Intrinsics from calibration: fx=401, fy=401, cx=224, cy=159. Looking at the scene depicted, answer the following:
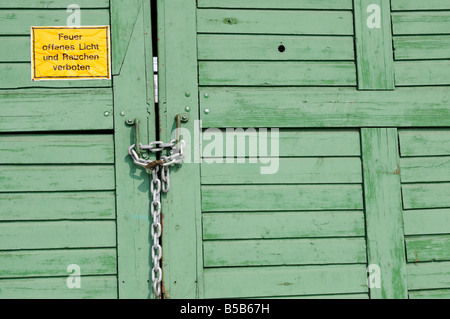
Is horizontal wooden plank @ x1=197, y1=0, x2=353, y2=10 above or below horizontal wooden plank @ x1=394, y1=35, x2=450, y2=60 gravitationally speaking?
above

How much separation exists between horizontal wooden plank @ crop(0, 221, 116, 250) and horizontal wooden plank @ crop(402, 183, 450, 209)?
151cm

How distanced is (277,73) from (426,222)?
3.60ft

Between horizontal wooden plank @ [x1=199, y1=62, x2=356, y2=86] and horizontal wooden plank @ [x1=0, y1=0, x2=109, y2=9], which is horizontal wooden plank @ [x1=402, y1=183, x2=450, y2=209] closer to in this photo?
horizontal wooden plank @ [x1=199, y1=62, x2=356, y2=86]

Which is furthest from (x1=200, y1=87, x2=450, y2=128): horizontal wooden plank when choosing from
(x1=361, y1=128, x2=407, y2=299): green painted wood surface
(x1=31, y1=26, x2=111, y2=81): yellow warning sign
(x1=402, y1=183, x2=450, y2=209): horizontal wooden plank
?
(x1=31, y1=26, x2=111, y2=81): yellow warning sign

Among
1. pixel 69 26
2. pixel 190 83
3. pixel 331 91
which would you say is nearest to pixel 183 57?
pixel 190 83

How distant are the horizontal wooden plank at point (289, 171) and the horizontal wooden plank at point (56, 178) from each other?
50 centimetres

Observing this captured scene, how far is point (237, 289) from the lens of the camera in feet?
6.59

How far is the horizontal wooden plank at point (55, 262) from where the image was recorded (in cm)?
195

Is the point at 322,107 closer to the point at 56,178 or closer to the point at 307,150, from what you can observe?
the point at 307,150

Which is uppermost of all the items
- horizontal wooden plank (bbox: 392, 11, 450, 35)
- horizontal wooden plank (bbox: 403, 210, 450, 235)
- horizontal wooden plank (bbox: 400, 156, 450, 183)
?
horizontal wooden plank (bbox: 392, 11, 450, 35)

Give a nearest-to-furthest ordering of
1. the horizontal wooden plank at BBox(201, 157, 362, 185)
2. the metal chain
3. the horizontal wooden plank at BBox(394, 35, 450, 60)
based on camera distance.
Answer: the metal chain < the horizontal wooden plank at BBox(201, 157, 362, 185) < the horizontal wooden plank at BBox(394, 35, 450, 60)

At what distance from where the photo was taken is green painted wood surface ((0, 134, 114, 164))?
197cm

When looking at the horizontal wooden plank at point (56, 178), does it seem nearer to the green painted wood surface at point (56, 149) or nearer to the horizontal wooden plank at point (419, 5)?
the green painted wood surface at point (56, 149)

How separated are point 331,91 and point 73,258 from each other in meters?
1.56
